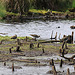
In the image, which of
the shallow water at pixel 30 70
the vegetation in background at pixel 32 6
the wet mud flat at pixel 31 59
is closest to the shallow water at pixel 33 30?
the wet mud flat at pixel 31 59

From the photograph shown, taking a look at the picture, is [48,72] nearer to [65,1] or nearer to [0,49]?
[0,49]

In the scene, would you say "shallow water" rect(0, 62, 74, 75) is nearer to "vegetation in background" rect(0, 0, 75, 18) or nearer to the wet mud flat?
the wet mud flat

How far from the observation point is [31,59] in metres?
26.1

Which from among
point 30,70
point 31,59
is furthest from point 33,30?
point 30,70

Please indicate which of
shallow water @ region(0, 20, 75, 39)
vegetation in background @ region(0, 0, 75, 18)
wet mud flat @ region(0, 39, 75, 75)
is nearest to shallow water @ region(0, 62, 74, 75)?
wet mud flat @ region(0, 39, 75, 75)

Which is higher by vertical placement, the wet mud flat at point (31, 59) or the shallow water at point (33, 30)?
the wet mud flat at point (31, 59)

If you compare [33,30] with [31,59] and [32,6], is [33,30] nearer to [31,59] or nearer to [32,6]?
[31,59]

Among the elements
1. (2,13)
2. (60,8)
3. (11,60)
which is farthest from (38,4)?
(11,60)

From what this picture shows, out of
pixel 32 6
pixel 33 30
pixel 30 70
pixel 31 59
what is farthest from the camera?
pixel 32 6

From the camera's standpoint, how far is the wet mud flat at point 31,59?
23047mm

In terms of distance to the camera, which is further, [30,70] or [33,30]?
[33,30]

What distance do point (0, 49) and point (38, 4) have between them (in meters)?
67.5

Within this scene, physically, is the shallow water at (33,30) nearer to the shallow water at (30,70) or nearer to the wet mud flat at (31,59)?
the wet mud flat at (31,59)

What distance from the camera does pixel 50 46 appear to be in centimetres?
3253
